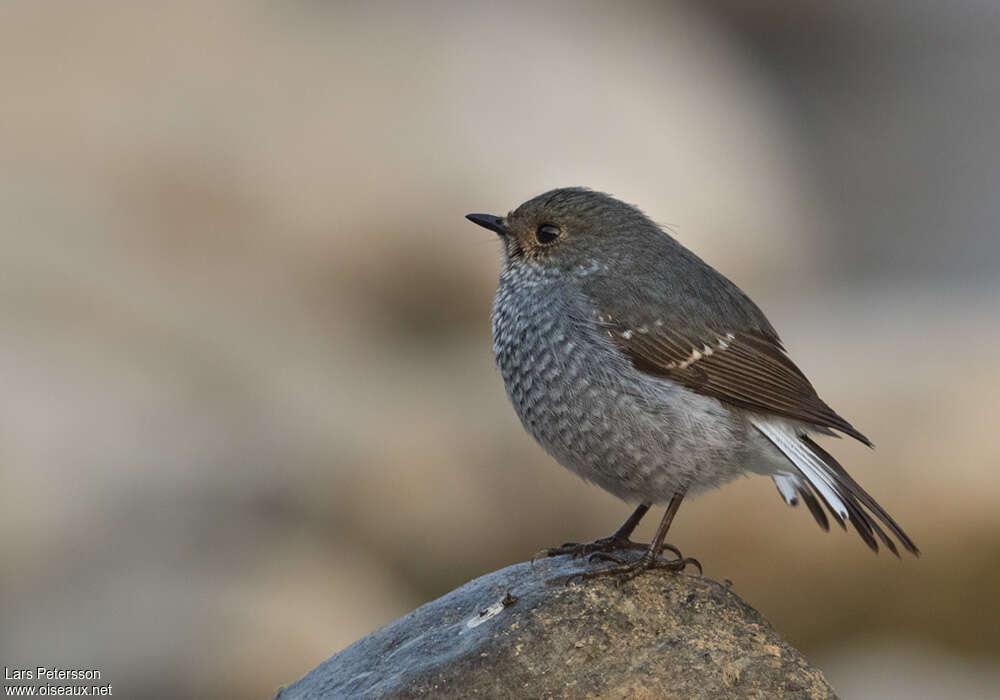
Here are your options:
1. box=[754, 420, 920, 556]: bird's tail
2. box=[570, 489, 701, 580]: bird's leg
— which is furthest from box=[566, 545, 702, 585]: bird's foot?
box=[754, 420, 920, 556]: bird's tail

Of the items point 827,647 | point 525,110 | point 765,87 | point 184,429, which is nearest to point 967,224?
point 765,87

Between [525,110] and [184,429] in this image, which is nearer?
[184,429]

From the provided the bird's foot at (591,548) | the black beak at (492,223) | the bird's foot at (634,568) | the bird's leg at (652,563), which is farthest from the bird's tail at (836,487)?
the black beak at (492,223)

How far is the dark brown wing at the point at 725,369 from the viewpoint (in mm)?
5836

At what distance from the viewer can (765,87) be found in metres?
18.5

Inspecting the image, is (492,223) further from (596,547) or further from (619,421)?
(596,547)

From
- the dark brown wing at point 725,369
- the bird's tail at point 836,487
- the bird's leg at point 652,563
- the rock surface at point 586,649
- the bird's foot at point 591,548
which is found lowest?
the rock surface at point 586,649

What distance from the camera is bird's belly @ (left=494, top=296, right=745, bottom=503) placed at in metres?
5.79

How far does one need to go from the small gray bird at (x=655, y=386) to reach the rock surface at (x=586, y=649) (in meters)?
0.21

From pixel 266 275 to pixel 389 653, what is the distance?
759 centimetres

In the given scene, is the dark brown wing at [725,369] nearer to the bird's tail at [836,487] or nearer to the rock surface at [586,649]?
the bird's tail at [836,487]

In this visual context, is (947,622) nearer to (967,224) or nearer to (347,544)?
(347,544)

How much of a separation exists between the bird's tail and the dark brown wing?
157mm

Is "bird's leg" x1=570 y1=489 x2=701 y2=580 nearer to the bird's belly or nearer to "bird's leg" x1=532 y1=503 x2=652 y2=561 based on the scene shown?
the bird's belly
